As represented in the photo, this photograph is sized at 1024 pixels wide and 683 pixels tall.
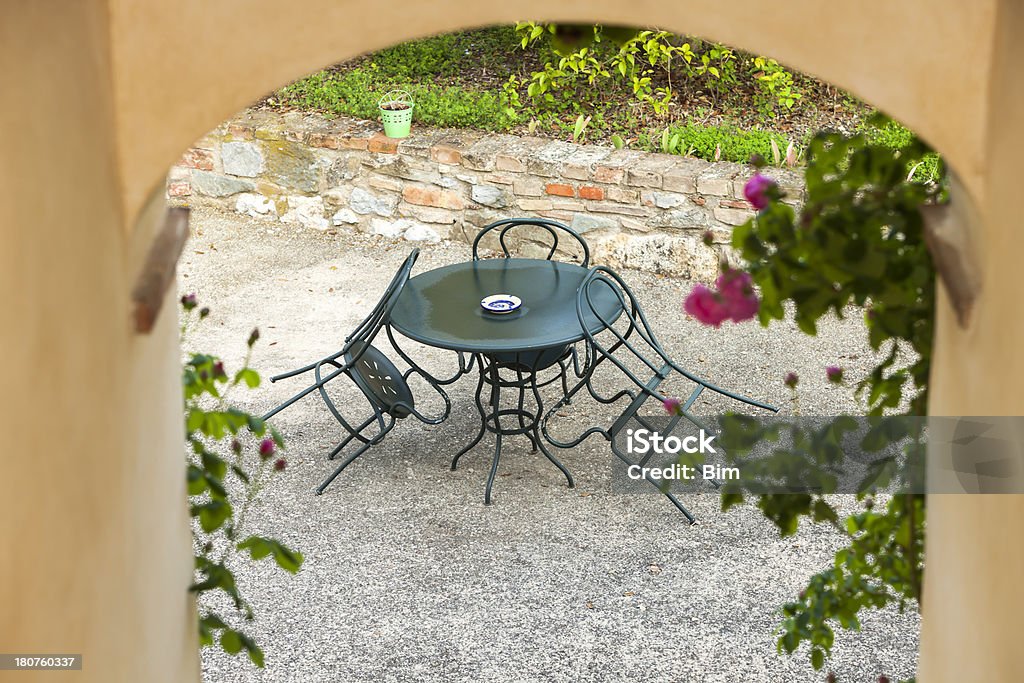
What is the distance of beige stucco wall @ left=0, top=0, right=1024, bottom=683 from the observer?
137 centimetres

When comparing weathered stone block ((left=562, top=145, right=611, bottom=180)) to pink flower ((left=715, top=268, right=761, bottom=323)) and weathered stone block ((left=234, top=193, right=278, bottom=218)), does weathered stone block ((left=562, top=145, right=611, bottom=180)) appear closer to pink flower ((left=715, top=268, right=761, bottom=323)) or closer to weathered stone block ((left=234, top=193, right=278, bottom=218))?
weathered stone block ((left=234, top=193, right=278, bottom=218))

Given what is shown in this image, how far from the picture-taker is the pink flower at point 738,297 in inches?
69.5

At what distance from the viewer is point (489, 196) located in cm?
645

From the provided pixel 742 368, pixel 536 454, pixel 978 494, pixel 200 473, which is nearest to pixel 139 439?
pixel 200 473

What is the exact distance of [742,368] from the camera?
5250mm

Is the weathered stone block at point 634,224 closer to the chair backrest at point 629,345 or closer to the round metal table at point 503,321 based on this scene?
the chair backrest at point 629,345

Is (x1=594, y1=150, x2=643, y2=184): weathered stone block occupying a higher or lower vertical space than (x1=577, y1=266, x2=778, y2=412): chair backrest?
higher

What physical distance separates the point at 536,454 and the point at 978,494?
3.09 metres

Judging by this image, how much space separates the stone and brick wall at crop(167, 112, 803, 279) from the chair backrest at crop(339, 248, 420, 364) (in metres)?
1.91

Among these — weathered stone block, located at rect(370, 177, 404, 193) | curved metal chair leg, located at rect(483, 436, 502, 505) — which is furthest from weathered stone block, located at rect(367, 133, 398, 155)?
curved metal chair leg, located at rect(483, 436, 502, 505)

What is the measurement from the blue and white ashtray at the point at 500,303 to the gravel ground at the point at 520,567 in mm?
589

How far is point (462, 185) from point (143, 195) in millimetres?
4800

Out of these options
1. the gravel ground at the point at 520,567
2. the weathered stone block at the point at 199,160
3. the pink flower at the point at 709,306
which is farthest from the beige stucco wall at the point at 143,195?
the weathered stone block at the point at 199,160

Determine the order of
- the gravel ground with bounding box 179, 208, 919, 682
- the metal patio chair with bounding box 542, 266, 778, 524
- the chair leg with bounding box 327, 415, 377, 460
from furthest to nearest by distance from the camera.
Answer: the chair leg with bounding box 327, 415, 377, 460
the metal patio chair with bounding box 542, 266, 778, 524
the gravel ground with bounding box 179, 208, 919, 682
